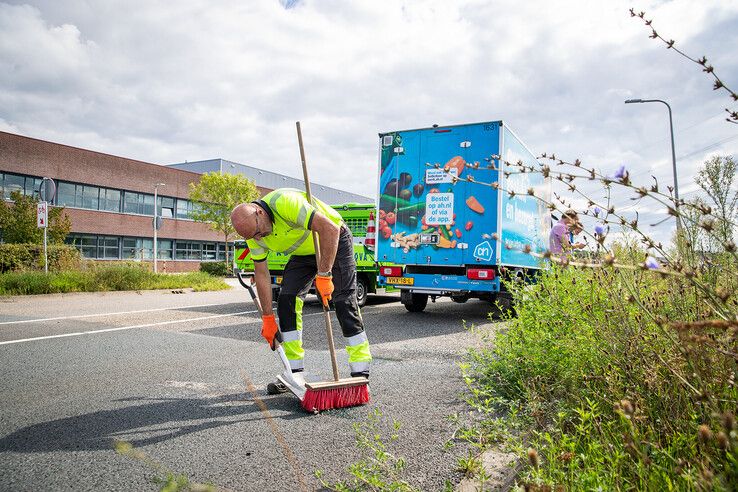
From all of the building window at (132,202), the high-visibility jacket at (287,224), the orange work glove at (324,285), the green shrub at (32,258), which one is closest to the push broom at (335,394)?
the orange work glove at (324,285)

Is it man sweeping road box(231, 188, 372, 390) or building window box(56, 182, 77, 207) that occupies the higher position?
building window box(56, 182, 77, 207)

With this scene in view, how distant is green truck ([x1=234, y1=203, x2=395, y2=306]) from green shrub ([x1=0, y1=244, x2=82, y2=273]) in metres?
8.81

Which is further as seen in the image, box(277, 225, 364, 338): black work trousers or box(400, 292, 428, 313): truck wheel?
box(400, 292, 428, 313): truck wheel

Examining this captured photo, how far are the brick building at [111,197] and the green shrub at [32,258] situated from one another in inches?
575

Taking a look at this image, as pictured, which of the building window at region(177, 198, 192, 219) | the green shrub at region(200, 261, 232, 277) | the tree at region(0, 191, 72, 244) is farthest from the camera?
the building window at region(177, 198, 192, 219)

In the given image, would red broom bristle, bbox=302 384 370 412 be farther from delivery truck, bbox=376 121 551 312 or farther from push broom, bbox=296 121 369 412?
delivery truck, bbox=376 121 551 312

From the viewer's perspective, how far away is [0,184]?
29.7 metres

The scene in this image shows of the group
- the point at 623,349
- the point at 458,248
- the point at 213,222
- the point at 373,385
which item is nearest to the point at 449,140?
the point at 458,248

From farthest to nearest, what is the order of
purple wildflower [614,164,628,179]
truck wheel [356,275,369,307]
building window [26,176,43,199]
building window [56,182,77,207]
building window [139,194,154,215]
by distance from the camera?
building window [139,194,154,215], building window [56,182,77,207], building window [26,176,43,199], truck wheel [356,275,369,307], purple wildflower [614,164,628,179]

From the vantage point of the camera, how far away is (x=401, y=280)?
8945 mm

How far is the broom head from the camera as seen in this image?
3.26 metres

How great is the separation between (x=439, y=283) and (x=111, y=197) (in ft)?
110

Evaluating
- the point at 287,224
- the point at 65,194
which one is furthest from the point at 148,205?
the point at 287,224

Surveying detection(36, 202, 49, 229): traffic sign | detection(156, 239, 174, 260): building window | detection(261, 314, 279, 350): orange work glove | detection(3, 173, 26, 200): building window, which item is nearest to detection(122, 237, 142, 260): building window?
detection(156, 239, 174, 260): building window
